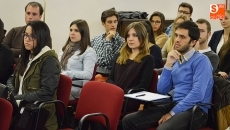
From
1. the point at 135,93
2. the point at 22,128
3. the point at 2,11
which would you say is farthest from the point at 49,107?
the point at 2,11

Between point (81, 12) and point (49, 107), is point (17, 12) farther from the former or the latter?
point (49, 107)

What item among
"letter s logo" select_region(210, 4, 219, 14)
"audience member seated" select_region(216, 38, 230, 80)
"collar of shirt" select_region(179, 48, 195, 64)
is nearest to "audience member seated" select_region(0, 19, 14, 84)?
"collar of shirt" select_region(179, 48, 195, 64)

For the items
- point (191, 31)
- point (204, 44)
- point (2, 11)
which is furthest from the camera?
point (2, 11)

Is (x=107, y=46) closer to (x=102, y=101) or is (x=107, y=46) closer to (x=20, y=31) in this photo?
(x=20, y=31)

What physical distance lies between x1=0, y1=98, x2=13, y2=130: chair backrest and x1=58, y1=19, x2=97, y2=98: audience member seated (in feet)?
5.96

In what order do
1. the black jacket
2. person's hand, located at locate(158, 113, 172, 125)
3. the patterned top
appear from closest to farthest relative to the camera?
1. person's hand, located at locate(158, 113, 172, 125)
2. the black jacket
3. the patterned top

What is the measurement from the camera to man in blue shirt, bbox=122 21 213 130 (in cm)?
335

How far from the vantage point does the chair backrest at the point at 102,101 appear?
3105 mm

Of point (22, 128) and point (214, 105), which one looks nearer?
point (22, 128)

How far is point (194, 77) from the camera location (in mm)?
3414

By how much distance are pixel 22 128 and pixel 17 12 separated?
384cm

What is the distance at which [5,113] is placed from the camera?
8.24 ft

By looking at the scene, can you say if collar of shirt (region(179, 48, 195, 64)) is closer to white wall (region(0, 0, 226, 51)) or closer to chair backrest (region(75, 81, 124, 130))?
chair backrest (region(75, 81, 124, 130))

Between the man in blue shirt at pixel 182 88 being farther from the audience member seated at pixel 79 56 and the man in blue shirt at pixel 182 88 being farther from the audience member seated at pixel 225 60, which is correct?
the audience member seated at pixel 225 60
